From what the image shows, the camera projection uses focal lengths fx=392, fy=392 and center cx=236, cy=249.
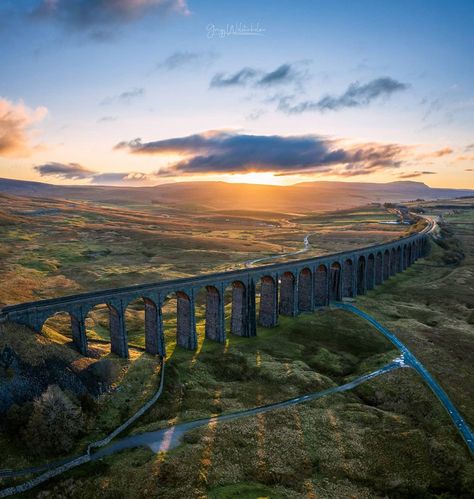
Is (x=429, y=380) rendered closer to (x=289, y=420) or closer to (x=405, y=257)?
(x=289, y=420)

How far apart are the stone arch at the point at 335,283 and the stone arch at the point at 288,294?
12.8m

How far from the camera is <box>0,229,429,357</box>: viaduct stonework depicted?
4459cm

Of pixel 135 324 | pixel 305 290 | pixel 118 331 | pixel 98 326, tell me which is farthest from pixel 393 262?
pixel 118 331

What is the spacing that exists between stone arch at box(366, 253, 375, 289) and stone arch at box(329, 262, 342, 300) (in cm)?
1467

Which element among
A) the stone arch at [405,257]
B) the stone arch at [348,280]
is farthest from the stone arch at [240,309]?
the stone arch at [405,257]

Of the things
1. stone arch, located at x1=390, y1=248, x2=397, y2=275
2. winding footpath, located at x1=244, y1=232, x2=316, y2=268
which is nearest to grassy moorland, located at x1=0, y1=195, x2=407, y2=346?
Answer: winding footpath, located at x1=244, y1=232, x2=316, y2=268

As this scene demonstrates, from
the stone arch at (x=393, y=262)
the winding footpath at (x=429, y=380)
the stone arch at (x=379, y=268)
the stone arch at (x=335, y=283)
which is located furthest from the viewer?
the stone arch at (x=393, y=262)

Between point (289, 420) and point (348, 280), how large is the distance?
49.9 m

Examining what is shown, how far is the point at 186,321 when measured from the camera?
2164 inches

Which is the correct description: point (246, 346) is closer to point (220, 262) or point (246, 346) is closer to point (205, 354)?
point (205, 354)

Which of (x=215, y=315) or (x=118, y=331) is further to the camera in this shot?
(x=215, y=315)

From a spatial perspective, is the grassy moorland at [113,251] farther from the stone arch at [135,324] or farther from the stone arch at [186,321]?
the stone arch at [186,321]

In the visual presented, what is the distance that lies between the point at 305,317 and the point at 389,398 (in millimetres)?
26550

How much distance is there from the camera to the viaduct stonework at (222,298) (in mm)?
44594
